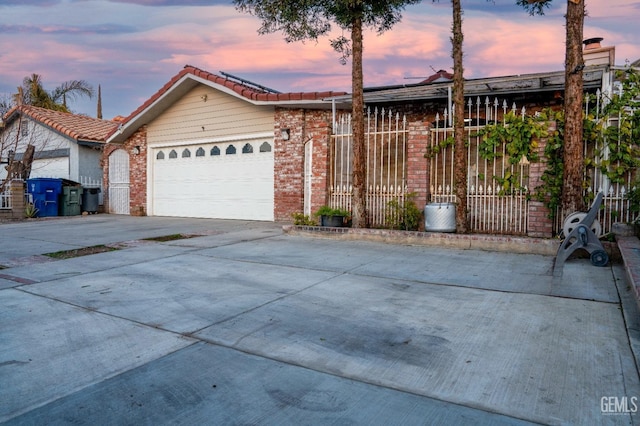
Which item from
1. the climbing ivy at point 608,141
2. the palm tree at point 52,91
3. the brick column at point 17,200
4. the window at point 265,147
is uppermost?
the palm tree at point 52,91

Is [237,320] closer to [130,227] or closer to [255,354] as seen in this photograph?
[255,354]

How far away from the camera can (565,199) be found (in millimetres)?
6680

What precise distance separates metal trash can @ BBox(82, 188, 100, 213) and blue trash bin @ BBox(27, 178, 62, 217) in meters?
0.99

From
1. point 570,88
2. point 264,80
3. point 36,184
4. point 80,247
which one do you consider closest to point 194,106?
point 264,80

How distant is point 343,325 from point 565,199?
5037 mm

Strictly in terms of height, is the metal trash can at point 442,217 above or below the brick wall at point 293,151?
below

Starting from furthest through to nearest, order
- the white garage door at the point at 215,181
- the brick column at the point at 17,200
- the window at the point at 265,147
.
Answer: the brick column at the point at 17,200 < the white garage door at the point at 215,181 < the window at the point at 265,147

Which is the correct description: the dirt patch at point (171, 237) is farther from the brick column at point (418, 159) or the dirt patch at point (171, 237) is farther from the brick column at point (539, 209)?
the brick column at point (539, 209)

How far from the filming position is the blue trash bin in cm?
1469

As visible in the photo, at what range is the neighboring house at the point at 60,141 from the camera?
1734cm

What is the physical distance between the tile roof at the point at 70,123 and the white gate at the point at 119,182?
1.05 metres

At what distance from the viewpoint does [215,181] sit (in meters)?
13.1

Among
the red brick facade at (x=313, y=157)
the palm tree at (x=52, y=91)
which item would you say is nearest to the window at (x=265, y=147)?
the red brick facade at (x=313, y=157)

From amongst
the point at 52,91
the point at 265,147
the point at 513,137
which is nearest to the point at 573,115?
the point at 513,137
